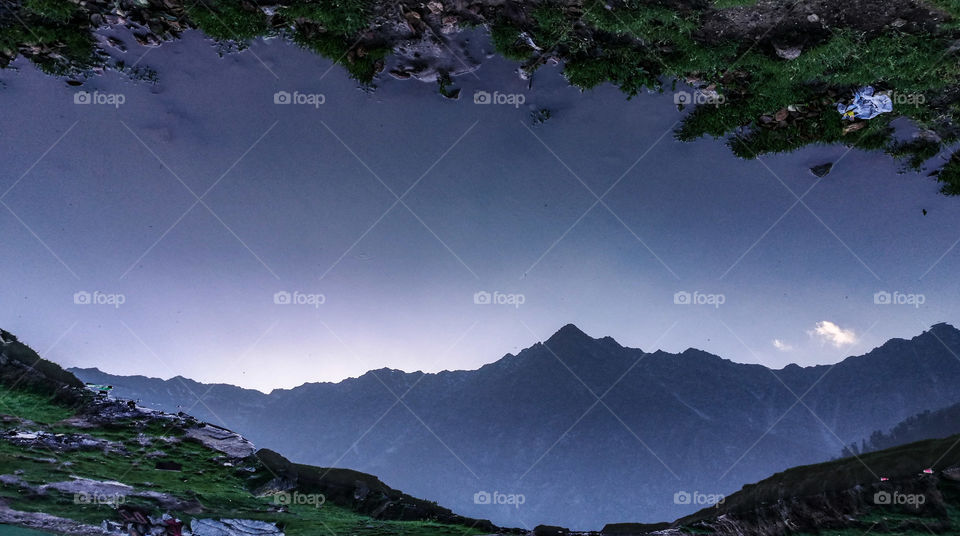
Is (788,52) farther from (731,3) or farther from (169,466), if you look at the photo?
(169,466)

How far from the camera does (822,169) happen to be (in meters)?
7.89

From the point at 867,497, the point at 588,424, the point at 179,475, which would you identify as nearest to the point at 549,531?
the point at 867,497

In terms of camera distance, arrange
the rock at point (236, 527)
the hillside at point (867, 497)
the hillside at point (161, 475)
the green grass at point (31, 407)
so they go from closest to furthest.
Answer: the hillside at point (867, 497) < the green grass at point (31, 407) < the hillside at point (161, 475) < the rock at point (236, 527)

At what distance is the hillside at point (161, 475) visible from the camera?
6.98 metres

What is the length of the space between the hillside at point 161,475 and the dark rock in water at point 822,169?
980 centimetres

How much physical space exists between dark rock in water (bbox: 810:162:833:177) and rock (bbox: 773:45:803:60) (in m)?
2.76

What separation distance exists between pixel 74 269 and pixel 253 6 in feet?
20.0

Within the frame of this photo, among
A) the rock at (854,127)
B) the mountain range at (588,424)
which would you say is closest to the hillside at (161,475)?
the rock at (854,127)

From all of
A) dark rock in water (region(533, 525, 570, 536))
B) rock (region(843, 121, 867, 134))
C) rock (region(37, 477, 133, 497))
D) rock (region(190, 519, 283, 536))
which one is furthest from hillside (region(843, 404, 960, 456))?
rock (region(37, 477, 133, 497))

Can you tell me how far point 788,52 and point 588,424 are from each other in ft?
120

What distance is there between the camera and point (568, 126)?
778cm

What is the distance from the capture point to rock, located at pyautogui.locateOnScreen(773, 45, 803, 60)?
612 cm

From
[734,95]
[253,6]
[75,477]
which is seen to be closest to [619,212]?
[734,95]

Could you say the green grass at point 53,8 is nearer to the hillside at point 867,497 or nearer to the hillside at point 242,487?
the hillside at point 242,487
